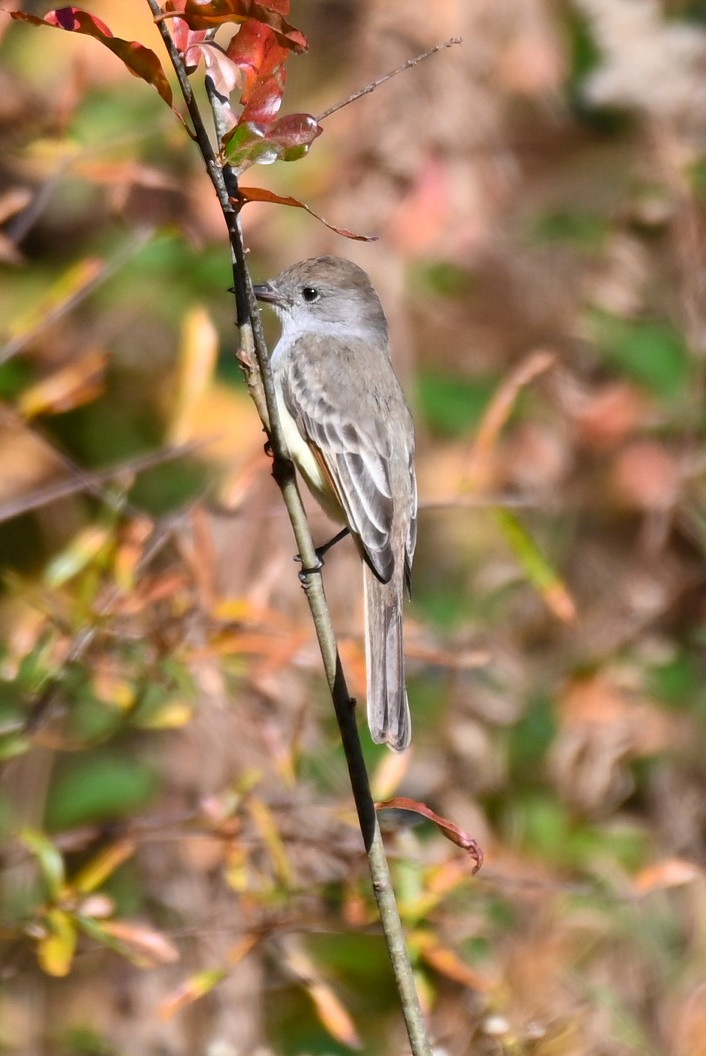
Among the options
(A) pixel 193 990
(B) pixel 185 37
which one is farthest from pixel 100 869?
(B) pixel 185 37

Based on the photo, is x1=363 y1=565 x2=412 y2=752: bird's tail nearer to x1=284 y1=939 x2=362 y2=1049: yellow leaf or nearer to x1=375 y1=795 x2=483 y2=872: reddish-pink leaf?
x1=375 y1=795 x2=483 y2=872: reddish-pink leaf

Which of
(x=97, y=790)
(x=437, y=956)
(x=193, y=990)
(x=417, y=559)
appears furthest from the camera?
(x=417, y=559)

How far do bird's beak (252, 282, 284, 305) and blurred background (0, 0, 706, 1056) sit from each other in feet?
1.32

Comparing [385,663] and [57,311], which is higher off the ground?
[57,311]

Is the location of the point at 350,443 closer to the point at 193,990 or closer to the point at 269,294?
the point at 269,294

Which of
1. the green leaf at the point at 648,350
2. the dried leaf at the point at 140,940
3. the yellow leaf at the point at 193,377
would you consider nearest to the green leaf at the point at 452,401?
the green leaf at the point at 648,350

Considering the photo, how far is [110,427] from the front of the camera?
5.28m

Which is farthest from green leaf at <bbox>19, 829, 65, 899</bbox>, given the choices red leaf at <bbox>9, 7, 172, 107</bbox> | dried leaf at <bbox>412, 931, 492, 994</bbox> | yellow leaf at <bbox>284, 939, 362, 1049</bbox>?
red leaf at <bbox>9, 7, 172, 107</bbox>

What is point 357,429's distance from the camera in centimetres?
320

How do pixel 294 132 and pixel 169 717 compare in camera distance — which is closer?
pixel 294 132

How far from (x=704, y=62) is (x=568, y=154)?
28.1 inches

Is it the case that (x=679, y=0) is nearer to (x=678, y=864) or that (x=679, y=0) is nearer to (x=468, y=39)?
(x=468, y=39)

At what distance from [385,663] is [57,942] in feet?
2.67

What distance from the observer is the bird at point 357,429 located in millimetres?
2838
